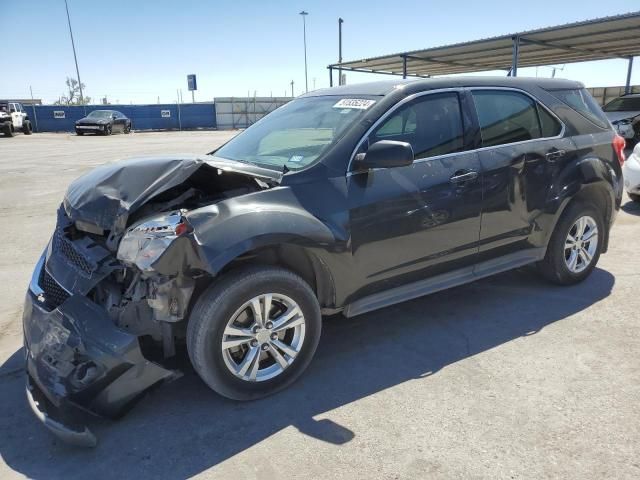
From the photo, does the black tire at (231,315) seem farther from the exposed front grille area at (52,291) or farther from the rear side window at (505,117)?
the rear side window at (505,117)

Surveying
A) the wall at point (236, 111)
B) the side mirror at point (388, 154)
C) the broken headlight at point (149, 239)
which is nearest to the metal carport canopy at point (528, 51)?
the side mirror at point (388, 154)

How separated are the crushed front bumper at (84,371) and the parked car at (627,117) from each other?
46.9 feet

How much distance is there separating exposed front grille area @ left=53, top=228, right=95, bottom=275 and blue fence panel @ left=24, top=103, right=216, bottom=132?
39.7 m

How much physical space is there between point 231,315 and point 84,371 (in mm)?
788

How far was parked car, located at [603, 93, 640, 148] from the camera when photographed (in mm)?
13516

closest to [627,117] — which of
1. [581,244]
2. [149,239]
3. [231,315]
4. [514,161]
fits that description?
[581,244]

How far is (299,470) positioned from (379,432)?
1.63 feet

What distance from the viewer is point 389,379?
3.14 meters

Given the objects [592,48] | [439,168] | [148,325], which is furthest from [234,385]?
[592,48]

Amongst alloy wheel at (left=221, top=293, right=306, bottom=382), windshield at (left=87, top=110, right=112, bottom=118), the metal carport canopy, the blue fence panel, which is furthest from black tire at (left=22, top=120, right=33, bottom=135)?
alloy wheel at (left=221, top=293, right=306, bottom=382)

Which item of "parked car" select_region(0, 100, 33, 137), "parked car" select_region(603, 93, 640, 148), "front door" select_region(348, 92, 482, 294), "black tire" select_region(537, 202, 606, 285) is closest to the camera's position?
"front door" select_region(348, 92, 482, 294)

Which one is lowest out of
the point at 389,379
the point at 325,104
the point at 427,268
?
the point at 389,379

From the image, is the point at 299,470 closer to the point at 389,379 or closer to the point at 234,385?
the point at 234,385

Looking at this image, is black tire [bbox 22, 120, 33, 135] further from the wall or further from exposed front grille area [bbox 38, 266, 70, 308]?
exposed front grille area [bbox 38, 266, 70, 308]
